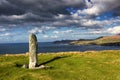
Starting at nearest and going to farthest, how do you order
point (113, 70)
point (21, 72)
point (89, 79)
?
point (89, 79) < point (21, 72) < point (113, 70)

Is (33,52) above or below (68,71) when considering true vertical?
above

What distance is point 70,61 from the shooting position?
41469mm

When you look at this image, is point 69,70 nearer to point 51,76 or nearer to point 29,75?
point 51,76

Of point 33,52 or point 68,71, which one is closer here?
point 68,71

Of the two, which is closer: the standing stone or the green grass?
the green grass

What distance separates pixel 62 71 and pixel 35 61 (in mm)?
6819

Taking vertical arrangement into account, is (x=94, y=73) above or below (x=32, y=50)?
below

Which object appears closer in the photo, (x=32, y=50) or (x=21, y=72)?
(x=21, y=72)

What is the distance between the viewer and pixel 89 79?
1227 inches

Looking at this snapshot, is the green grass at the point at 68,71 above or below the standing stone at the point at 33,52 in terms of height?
below

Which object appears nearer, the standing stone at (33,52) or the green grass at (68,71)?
the green grass at (68,71)

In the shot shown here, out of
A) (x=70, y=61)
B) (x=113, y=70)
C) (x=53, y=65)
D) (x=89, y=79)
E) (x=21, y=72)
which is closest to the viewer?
(x=89, y=79)

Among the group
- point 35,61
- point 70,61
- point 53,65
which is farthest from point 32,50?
point 70,61

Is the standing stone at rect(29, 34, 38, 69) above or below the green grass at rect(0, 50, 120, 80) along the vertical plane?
above
